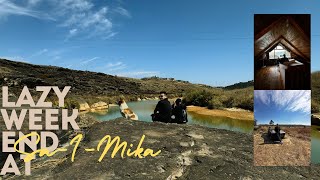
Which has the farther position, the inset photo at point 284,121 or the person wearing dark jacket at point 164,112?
the person wearing dark jacket at point 164,112

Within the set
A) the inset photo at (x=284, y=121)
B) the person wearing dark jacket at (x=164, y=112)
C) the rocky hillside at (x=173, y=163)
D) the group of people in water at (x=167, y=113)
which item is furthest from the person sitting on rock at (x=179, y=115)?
the inset photo at (x=284, y=121)

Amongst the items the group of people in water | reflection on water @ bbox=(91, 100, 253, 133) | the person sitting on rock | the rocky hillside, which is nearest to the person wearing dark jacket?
the group of people in water

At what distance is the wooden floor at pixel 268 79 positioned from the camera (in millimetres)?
2878

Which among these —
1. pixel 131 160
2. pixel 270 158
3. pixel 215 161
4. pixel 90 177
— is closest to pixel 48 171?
pixel 90 177

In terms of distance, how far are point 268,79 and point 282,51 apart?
0.27 m

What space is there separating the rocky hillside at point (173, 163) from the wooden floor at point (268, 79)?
1.57 metres

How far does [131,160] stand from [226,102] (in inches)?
874

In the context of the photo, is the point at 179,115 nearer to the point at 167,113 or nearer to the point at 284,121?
the point at 167,113

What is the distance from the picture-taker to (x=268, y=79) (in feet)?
9.57

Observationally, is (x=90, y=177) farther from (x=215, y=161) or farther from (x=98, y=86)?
(x=98, y=86)

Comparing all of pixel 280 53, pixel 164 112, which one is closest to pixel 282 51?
pixel 280 53

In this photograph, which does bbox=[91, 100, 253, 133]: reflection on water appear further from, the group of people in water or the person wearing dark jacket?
the person wearing dark jacket

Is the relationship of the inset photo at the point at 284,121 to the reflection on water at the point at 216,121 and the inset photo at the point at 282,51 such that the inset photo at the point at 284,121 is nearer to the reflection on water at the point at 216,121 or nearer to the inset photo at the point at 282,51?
the inset photo at the point at 282,51

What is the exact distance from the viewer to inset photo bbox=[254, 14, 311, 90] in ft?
9.30
